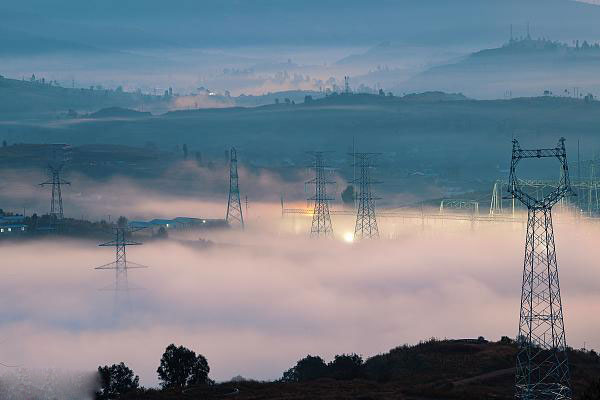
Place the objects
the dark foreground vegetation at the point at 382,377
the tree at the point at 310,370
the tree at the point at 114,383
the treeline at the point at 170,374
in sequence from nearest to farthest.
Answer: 1. the dark foreground vegetation at the point at 382,377
2. the tree at the point at 114,383
3. the treeline at the point at 170,374
4. the tree at the point at 310,370

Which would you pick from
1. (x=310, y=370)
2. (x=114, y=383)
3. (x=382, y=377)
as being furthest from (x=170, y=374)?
(x=382, y=377)

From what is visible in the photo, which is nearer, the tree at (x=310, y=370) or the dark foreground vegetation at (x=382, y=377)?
the dark foreground vegetation at (x=382, y=377)

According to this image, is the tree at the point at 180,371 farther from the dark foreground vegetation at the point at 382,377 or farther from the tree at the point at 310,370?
the tree at the point at 310,370

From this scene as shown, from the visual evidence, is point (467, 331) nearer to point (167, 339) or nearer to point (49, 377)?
point (167, 339)

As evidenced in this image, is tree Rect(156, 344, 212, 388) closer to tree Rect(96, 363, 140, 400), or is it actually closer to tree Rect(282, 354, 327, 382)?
tree Rect(96, 363, 140, 400)

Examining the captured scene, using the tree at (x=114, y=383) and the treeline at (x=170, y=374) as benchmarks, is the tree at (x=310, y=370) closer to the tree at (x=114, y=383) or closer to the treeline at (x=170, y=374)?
the treeline at (x=170, y=374)

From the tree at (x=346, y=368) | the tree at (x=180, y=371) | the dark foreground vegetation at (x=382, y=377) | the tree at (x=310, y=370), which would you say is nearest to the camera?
the dark foreground vegetation at (x=382, y=377)

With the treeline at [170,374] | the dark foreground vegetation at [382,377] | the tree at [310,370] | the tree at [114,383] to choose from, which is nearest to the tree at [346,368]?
the dark foreground vegetation at [382,377]
